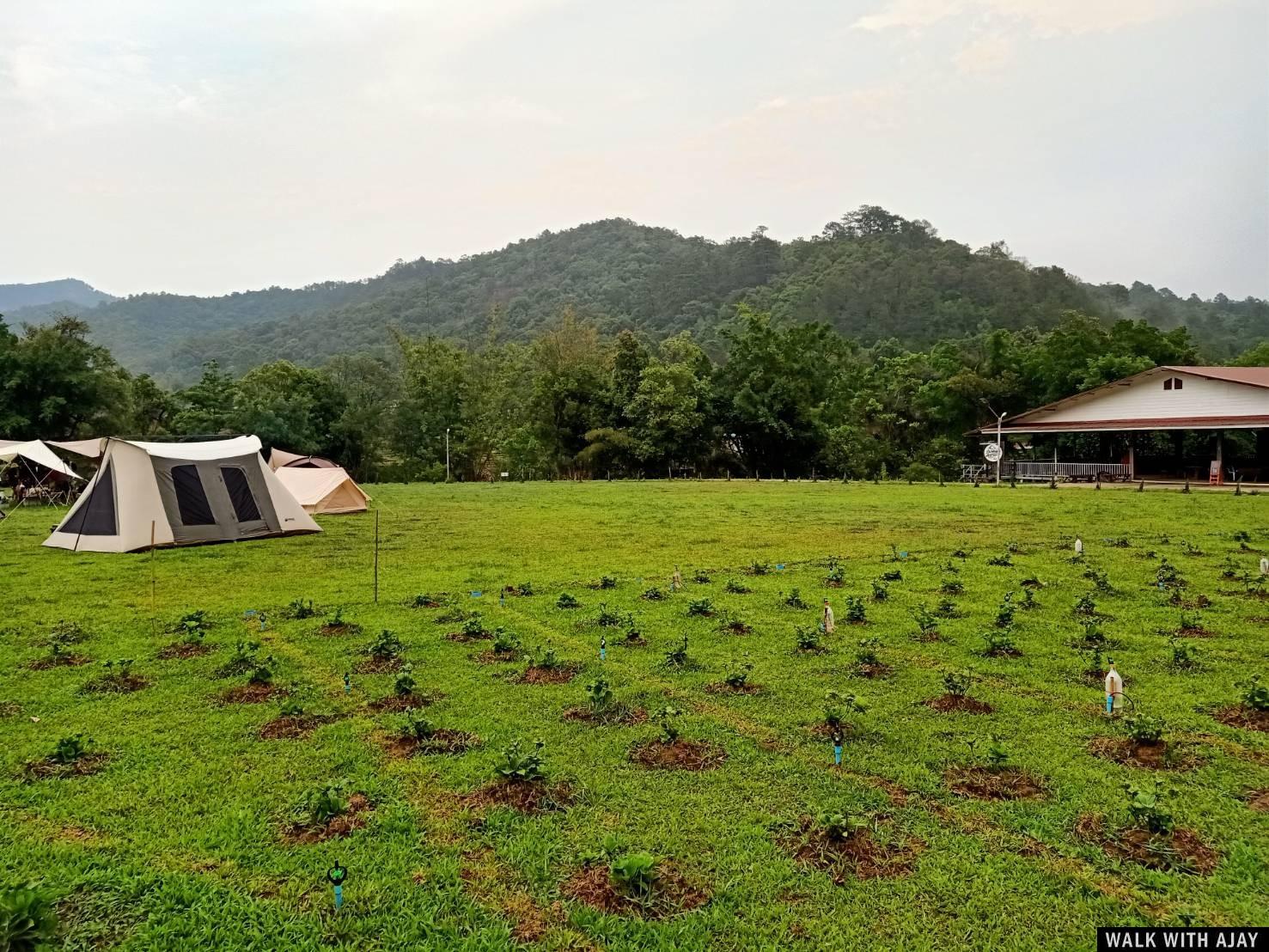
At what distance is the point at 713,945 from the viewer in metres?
3.03

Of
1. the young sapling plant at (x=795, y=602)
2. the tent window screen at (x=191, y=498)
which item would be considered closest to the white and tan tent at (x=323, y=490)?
the tent window screen at (x=191, y=498)

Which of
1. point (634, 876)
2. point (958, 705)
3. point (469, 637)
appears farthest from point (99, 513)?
point (958, 705)

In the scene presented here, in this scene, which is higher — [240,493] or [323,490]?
[240,493]

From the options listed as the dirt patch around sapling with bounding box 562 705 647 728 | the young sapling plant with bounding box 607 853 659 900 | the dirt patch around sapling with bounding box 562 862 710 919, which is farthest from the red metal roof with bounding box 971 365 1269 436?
the young sapling plant with bounding box 607 853 659 900

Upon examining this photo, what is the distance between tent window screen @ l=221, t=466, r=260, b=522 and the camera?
14508mm

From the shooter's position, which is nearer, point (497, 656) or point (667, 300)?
point (497, 656)

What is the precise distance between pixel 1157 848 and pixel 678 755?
7.91 ft

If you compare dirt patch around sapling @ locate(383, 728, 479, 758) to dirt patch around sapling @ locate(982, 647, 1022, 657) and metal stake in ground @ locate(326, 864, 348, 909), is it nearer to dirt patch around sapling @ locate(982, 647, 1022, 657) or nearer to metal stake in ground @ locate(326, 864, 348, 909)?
metal stake in ground @ locate(326, 864, 348, 909)

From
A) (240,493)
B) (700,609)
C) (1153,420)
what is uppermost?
(1153,420)

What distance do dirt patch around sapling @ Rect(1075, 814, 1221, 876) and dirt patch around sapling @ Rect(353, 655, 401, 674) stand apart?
16.3 ft

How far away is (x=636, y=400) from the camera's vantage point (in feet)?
143

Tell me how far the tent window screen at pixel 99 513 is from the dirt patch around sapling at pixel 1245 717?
50.2ft

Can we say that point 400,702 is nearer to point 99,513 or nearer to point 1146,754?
point 1146,754

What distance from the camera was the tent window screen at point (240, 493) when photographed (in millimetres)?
14508
